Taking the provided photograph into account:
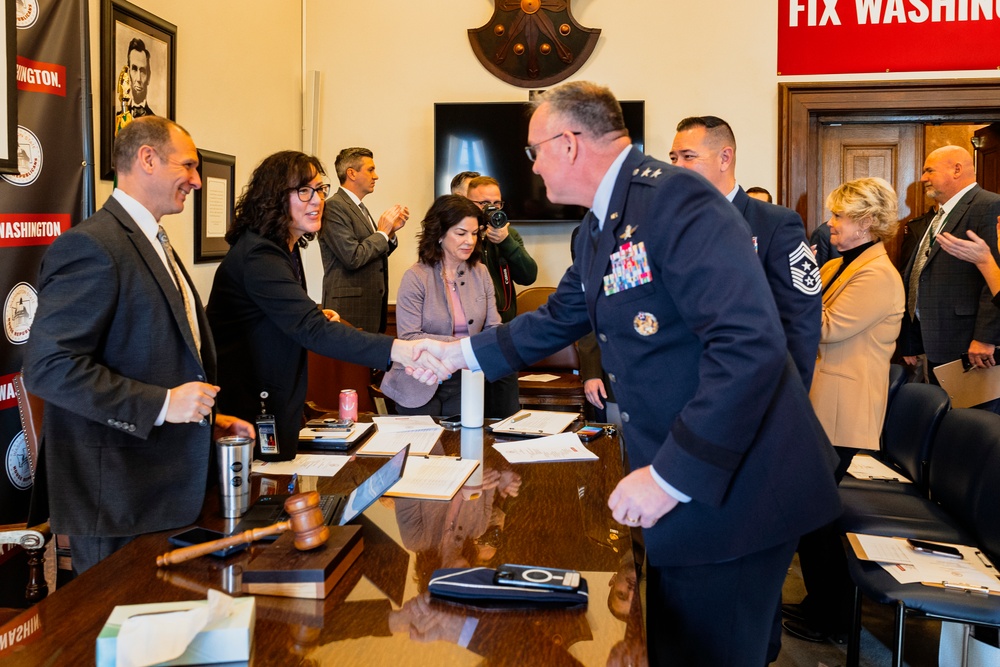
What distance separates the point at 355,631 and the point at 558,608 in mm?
312

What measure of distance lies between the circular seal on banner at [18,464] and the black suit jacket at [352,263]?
2.00 m

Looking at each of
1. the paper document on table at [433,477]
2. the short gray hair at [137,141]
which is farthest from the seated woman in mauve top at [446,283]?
the short gray hair at [137,141]

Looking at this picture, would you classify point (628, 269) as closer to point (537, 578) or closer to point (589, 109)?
point (589, 109)

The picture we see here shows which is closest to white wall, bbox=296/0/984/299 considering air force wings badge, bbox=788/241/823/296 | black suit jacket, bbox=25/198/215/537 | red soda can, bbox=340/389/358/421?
red soda can, bbox=340/389/358/421

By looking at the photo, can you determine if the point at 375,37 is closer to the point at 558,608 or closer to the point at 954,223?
the point at 954,223

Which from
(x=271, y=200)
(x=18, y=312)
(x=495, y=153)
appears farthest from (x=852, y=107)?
(x=18, y=312)

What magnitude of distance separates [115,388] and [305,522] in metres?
0.57

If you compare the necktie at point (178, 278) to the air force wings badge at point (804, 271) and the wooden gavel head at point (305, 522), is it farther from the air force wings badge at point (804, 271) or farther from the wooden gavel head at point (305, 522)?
the air force wings badge at point (804, 271)

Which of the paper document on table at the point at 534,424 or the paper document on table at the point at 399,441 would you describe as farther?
the paper document on table at the point at 534,424

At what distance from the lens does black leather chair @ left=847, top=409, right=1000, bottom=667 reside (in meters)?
2.18

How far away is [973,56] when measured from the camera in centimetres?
556

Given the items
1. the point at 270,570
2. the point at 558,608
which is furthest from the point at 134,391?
the point at 558,608

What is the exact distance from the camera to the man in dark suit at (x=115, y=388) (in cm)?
174

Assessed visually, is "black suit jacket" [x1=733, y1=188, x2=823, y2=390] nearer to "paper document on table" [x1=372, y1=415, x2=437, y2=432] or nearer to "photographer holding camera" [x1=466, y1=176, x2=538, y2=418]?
"paper document on table" [x1=372, y1=415, x2=437, y2=432]
